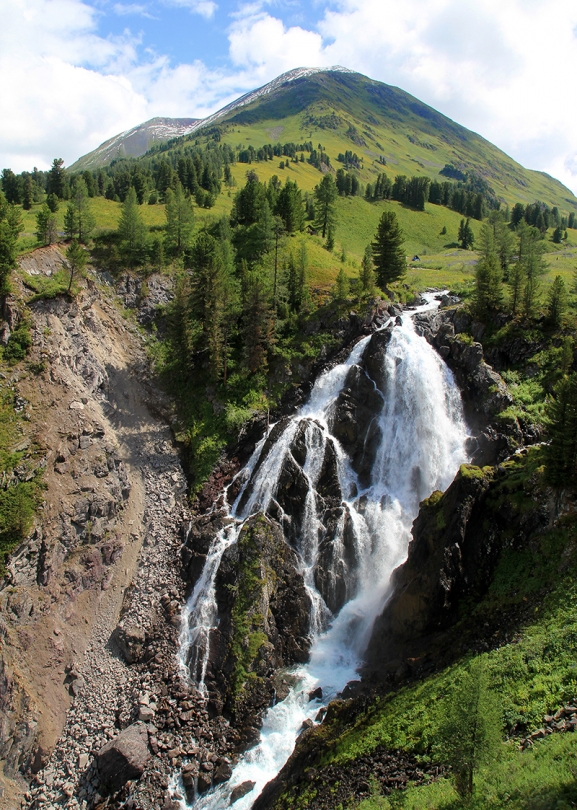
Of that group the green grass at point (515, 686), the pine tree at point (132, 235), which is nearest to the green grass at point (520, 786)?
the green grass at point (515, 686)

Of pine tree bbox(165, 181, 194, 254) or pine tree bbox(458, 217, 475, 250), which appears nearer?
pine tree bbox(165, 181, 194, 254)

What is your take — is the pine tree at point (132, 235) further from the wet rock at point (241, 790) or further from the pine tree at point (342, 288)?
the wet rock at point (241, 790)

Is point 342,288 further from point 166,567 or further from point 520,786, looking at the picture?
point 520,786

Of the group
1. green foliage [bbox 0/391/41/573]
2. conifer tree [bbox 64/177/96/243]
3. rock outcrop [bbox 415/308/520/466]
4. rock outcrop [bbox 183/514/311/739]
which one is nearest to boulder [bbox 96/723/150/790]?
rock outcrop [bbox 183/514/311/739]

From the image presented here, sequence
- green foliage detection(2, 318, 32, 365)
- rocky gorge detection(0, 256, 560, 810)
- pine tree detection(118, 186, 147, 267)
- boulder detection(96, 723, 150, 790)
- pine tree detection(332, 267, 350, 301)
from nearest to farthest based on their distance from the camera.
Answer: boulder detection(96, 723, 150, 790)
rocky gorge detection(0, 256, 560, 810)
green foliage detection(2, 318, 32, 365)
pine tree detection(332, 267, 350, 301)
pine tree detection(118, 186, 147, 267)

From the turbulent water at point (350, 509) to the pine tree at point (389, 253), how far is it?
1265cm

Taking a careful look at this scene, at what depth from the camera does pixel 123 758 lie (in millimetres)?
25953

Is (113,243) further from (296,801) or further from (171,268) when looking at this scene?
(296,801)

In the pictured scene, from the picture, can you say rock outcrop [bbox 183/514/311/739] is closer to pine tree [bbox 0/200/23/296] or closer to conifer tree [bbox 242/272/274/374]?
conifer tree [bbox 242/272/274/374]

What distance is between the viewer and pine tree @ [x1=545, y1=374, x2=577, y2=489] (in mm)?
24609

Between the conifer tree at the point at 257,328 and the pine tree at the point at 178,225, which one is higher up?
the pine tree at the point at 178,225

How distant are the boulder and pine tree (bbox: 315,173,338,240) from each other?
75.1 meters

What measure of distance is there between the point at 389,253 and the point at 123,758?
181 ft

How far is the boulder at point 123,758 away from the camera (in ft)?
84.1
